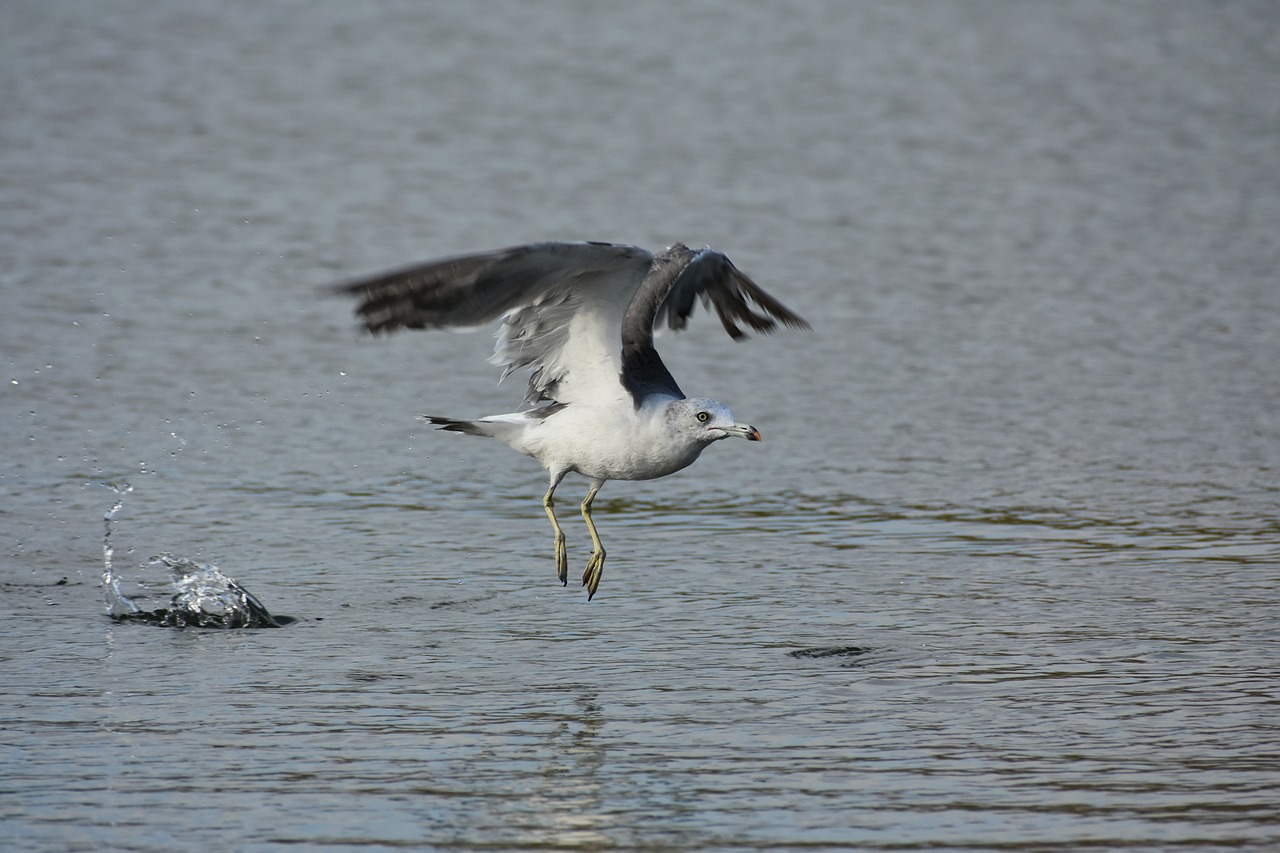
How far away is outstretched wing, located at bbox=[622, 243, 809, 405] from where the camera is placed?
8305 millimetres

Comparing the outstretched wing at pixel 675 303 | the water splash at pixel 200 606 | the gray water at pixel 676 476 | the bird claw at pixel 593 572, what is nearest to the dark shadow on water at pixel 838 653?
the gray water at pixel 676 476

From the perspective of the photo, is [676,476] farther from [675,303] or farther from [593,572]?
[593,572]

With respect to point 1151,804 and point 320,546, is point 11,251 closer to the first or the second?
point 320,546

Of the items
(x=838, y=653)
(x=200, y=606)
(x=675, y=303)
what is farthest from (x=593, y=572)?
(x=200, y=606)

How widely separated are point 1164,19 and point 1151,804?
2176cm

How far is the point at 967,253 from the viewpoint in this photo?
14898mm

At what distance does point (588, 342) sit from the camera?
28.1ft

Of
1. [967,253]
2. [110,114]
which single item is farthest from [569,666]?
[110,114]

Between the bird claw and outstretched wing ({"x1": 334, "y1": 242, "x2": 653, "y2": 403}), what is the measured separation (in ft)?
2.34

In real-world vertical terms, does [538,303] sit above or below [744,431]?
above

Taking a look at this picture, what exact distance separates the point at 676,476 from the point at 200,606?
3247 mm

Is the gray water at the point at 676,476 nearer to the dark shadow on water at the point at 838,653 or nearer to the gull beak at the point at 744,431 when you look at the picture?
the dark shadow on water at the point at 838,653

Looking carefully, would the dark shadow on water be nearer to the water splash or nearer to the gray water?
the gray water

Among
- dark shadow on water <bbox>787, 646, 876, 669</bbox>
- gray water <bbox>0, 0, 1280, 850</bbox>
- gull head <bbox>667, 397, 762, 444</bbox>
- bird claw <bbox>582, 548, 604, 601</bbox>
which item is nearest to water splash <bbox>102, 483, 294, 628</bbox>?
gray water <bbox>0, 0, 1280, 850</bbox>
